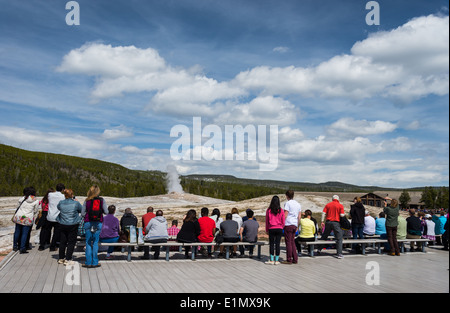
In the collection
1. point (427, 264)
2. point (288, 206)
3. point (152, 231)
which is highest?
point (288, 206)

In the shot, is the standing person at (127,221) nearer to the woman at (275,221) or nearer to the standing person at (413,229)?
the woman at (275,221)

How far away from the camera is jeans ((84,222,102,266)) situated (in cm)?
849

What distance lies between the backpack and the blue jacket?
361 millimetres

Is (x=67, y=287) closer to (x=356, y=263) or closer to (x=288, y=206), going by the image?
(x=288, y=206)

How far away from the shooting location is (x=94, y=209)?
8.48 meters

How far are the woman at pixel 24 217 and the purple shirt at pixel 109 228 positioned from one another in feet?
7.34

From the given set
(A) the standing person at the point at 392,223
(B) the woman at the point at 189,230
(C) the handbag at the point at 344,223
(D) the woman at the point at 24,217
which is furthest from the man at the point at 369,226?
(D) the woman at the point at 24,217

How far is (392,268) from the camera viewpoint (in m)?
9.63

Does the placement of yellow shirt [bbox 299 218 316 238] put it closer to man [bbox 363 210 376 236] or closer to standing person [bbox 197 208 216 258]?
standing person [bbox 197 208 216 258]

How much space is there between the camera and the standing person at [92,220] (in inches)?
334

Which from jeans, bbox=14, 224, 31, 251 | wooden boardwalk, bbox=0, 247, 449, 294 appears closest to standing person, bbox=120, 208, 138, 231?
wooden boardwalk, bbox=0, 247, 449, 294
